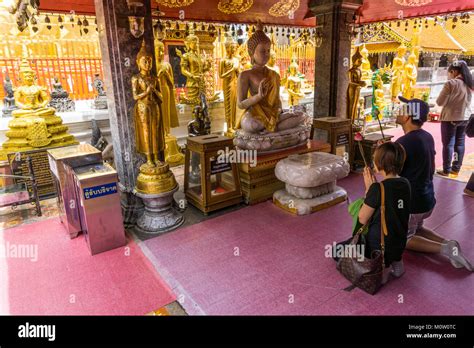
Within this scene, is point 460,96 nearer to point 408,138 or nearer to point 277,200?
point 408,138

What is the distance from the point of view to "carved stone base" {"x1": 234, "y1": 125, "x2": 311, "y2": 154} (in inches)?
165

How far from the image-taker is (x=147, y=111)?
10.4 feet

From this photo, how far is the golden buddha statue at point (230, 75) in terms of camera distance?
19.8 ft

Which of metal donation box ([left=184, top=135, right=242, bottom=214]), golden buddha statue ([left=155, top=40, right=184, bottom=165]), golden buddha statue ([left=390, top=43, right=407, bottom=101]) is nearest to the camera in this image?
metal donation box ([left=184, top=135, right=242, bottom=214])

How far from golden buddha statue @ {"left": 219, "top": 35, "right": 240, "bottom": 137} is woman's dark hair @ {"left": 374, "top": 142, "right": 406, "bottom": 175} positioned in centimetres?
388

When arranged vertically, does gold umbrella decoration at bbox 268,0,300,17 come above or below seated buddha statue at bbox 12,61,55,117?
above

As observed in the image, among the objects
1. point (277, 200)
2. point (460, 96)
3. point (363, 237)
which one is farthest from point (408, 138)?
point (460, 96)

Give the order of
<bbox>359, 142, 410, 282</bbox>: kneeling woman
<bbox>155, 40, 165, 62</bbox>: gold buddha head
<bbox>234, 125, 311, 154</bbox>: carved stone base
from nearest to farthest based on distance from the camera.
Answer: <bbox>359, 142, 410, 282</bbox>: kneeling woman < <bbox>234, 125, 311, 154</bbox>: carved stone base < <bbox>155, 40, 165, 62</bbox>: gold buddha head

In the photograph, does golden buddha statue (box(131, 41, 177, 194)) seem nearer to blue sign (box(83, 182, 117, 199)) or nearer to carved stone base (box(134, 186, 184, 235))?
carved stone base (box(134, 186, 184, 235))
